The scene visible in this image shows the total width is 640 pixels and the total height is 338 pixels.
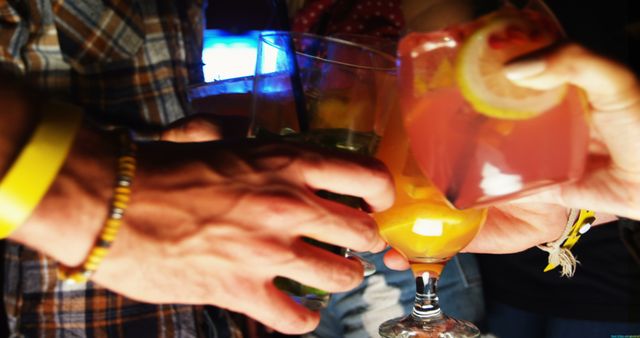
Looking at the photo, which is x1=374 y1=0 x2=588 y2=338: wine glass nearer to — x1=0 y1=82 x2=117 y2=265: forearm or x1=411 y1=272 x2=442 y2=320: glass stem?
x1=411 y1=272 x2=442 y2=320: glass stem

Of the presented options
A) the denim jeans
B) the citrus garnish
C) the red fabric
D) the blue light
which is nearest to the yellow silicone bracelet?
the citrus garnish

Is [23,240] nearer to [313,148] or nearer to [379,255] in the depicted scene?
[313,148]

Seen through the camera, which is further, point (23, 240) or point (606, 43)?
point (606, 43)

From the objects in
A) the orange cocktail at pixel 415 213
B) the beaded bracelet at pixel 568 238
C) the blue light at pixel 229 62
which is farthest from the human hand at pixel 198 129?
the beaded bracelet at pixel 568 238

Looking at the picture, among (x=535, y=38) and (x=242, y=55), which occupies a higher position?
(x=535, y=38)

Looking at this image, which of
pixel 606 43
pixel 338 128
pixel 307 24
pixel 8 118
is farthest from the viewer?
pixel 307 24

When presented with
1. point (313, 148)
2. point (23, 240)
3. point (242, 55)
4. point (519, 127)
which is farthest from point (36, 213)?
point (242, 55)

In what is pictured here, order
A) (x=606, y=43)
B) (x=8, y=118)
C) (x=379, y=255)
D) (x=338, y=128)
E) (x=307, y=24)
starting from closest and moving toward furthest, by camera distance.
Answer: (x=8, y=118) < (x=338, y=128) < (x=606, y=43) < (x=379, y=255) < (x=307, y=24)
